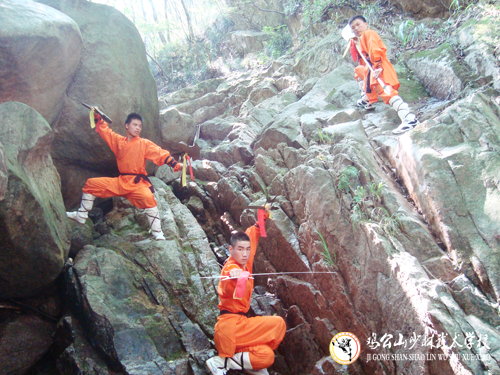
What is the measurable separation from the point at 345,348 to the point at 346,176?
8.64 ft

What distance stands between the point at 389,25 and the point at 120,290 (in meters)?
11.7

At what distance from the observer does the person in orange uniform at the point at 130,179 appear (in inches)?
260

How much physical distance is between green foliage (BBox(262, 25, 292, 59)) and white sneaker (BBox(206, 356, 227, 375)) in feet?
45.7

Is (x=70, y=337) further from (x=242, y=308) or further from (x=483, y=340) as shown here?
(x=483, y=340)

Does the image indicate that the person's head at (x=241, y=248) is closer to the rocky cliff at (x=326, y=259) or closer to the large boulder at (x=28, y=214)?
the rocky cliff at (x=326, y=259)

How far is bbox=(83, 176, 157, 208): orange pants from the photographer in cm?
657

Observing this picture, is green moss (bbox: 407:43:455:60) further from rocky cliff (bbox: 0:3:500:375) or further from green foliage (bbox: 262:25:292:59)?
green foliage (bbox: 262:25:292:59)

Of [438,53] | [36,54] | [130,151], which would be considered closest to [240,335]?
[130,151]

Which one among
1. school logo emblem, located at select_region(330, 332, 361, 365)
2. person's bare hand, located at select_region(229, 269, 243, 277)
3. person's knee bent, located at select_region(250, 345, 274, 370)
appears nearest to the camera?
school logo emblem, located at select_region(330, 332, 361, 365)

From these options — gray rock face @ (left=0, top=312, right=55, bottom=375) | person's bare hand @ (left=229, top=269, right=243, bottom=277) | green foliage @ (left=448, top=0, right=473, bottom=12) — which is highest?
green foliage @ (left=448, top=0, right=473, bottom=12)

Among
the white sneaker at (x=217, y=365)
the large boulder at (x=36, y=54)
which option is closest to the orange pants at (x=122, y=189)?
the large boulder at (x=36, y=54)

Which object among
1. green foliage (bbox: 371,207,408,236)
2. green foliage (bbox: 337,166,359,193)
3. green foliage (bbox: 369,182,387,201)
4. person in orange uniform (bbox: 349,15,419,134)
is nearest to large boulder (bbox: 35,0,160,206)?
green foliage (bbox: 337,166,359,193)

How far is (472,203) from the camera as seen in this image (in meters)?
4.78

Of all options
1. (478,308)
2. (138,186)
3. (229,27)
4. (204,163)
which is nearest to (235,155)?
(204,163)
